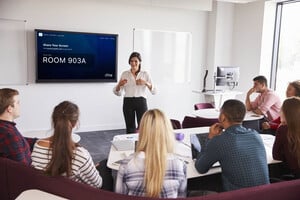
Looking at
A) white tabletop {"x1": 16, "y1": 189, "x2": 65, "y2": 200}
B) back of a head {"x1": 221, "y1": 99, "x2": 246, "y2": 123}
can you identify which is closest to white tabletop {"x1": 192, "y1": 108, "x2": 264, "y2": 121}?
back of a head {"x1": 221, "y1": 99, "x2": 246, "y2": 123}

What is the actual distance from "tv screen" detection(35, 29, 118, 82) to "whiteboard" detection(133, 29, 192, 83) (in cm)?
62

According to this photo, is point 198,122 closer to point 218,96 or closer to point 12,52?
point 218,96

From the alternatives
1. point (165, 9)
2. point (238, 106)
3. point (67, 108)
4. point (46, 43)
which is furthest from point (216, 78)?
point (67, 108)

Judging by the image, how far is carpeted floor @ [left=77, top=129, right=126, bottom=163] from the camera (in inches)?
186

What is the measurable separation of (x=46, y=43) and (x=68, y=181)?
414 centimetres

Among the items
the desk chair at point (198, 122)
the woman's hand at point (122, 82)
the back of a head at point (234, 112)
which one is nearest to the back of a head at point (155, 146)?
the back of a head at point (234, 112)

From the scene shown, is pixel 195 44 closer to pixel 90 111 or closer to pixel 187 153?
pixel 90 111

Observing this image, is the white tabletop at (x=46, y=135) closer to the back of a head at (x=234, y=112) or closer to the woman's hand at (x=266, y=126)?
the back of a head at (x=234, y=112)

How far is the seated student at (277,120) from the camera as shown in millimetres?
3707

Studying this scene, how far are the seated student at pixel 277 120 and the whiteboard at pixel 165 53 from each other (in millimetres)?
2837

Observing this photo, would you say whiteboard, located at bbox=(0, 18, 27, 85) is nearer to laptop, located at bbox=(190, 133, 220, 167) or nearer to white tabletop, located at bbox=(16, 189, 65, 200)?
laptop, located at bbox=(190, 133, 220, 167)

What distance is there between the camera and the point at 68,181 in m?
1.74

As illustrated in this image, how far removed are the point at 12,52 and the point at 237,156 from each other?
177 inches

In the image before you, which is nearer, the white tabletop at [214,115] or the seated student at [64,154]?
the seated student at [64,154]
